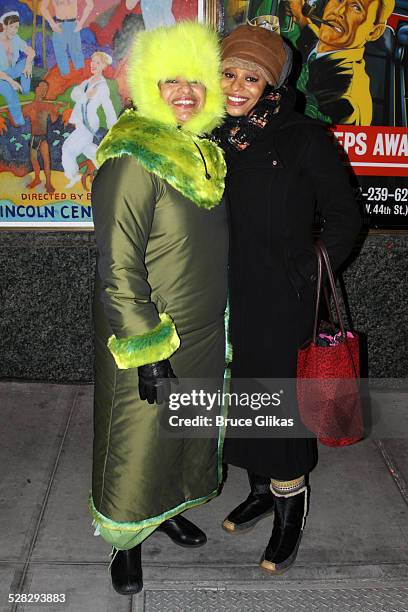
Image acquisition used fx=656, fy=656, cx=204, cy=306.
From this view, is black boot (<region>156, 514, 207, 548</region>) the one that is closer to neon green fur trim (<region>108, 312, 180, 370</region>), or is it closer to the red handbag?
the red handbag

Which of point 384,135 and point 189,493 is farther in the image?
point 384,135

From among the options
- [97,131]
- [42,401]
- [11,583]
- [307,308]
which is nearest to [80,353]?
[42,401]

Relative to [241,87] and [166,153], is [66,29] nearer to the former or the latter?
[241,87]

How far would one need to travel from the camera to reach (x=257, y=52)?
2340mm

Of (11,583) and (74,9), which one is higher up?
(74,9)

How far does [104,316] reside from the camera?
2.37 meters

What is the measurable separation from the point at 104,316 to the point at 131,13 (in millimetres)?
2405

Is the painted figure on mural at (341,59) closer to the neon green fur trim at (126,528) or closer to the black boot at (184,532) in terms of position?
the neon green fur trim at (126,528)

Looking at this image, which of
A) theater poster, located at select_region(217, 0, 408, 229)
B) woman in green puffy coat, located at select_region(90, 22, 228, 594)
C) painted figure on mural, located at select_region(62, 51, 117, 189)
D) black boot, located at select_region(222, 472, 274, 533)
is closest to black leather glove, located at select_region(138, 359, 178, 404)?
woman in green puffy coat, located at select_region(90, 22, 228, 594)

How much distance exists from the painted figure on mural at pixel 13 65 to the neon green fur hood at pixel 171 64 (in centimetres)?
207

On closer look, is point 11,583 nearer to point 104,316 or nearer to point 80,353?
point 104,316

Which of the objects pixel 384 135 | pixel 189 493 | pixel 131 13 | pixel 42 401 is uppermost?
pixel 131 13

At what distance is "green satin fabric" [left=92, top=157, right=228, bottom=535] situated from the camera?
212 centimetres

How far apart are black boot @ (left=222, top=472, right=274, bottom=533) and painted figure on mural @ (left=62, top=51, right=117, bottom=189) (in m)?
2.30
